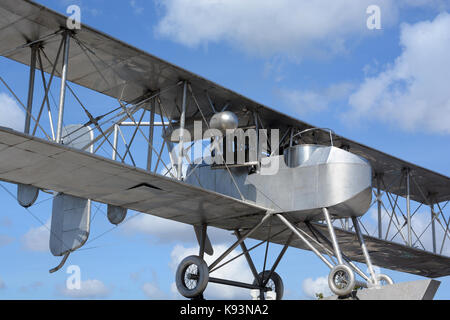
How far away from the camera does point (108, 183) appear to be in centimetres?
2031

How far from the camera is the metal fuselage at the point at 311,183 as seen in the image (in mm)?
21984

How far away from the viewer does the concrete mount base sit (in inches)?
739

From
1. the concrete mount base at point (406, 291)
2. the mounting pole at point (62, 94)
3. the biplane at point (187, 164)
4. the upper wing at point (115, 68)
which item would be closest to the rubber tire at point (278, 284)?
the biplane at point (187, 164)

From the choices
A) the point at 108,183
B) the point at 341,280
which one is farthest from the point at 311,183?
the point at 108,183

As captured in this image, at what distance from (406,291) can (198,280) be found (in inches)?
288

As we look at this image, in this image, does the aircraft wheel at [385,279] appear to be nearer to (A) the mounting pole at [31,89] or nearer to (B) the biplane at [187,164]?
(B) the biplane at [187,164]

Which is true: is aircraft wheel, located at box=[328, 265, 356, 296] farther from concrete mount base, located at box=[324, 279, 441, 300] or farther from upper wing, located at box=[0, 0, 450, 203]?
upper wing, located at box=[0, 0, 450, 203]

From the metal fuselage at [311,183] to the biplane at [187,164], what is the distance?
0.12ft

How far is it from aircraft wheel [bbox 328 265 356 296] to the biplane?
0.03 m

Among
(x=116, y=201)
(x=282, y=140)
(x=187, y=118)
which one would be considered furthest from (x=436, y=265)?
(x=116, y=201)

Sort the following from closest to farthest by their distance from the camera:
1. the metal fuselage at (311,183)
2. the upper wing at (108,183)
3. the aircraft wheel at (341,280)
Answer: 1. the upper wing at (108,183)
2. the aircraft wheel at (341,280)
3. the metal fuselage at (311,183)

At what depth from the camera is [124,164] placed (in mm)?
18609
